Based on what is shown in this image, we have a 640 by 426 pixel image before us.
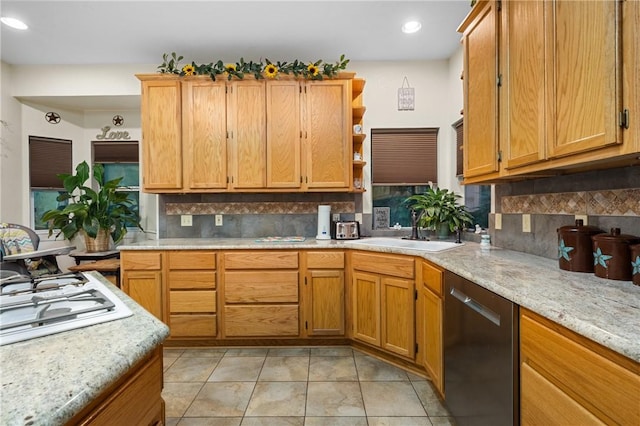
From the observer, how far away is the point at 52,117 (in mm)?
3393

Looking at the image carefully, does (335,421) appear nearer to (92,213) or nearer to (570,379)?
(570,379)

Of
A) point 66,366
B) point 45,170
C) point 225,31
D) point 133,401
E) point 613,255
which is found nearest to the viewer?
point 66,366

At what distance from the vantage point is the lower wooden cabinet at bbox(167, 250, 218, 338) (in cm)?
258

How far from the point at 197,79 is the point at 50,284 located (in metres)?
2.33

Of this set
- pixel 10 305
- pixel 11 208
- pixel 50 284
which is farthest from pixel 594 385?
pixel 11 208

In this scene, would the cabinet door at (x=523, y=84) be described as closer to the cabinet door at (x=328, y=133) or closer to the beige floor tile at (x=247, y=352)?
the cabinet door at (x=328, y=133)

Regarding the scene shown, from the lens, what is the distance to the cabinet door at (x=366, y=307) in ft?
7.73

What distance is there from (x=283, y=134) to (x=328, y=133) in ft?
1.41

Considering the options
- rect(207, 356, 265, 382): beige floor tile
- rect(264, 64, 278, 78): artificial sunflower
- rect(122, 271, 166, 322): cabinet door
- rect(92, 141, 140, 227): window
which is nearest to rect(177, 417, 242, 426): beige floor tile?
rect(207, 356, 265, 382): beige floor tile

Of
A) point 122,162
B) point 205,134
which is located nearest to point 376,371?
point 205,134

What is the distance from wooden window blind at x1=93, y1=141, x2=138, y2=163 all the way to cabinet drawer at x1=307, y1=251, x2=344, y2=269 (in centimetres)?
255

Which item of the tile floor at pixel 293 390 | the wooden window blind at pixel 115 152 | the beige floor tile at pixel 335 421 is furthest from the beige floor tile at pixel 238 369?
the wooden window blind at pixel 115 152

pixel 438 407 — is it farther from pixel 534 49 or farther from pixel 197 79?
pixel 197 79

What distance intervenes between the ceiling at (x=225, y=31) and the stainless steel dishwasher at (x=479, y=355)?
7.05ft
